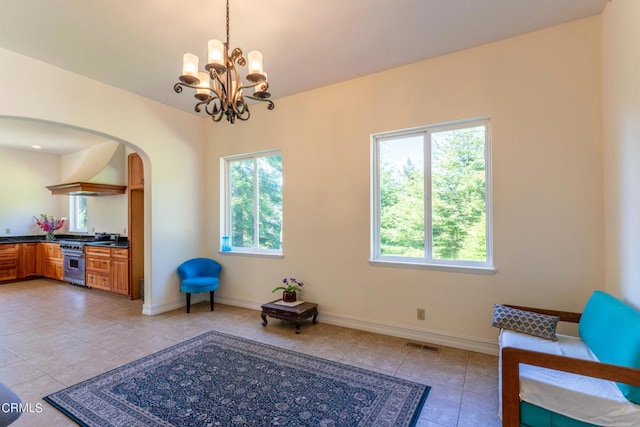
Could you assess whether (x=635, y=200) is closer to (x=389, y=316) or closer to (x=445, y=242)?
(x=445, y=242)

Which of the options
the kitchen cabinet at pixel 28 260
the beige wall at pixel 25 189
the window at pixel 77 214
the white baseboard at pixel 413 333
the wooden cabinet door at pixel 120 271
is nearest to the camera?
the white baseboard at pixel 413 333

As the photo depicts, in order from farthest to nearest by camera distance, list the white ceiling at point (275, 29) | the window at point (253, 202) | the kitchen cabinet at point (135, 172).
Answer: the kitchen cabinet at point (135, 172) → the window at point (253, 202) → the white ceiling at point (275, 29)

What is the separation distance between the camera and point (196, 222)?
5.05 meters

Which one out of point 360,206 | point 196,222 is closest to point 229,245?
point 196,222

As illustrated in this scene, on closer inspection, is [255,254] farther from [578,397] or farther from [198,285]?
[578,397]

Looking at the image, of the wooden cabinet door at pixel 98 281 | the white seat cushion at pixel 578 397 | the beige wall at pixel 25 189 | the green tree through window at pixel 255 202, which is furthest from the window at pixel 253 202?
the beige wall at pixel 25 189

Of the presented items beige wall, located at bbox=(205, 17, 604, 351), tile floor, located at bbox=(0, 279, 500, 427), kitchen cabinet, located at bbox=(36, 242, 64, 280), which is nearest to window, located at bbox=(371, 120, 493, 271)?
beige wall, located at bbox=(205, 17, 604, 351)

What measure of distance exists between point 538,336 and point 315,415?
71.5 inches

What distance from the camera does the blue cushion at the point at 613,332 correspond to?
5.24 feet

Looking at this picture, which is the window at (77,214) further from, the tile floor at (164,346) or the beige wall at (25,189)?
the tile floor at (164,346)

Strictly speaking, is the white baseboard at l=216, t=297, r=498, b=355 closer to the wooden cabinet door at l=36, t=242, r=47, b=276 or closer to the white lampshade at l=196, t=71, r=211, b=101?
the white lampshade at l=196, t=71, r=211, b=101

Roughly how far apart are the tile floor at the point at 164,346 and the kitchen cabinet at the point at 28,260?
245cm

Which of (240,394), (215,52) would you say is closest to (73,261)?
(240,394)

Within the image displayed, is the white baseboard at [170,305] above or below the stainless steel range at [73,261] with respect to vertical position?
below
